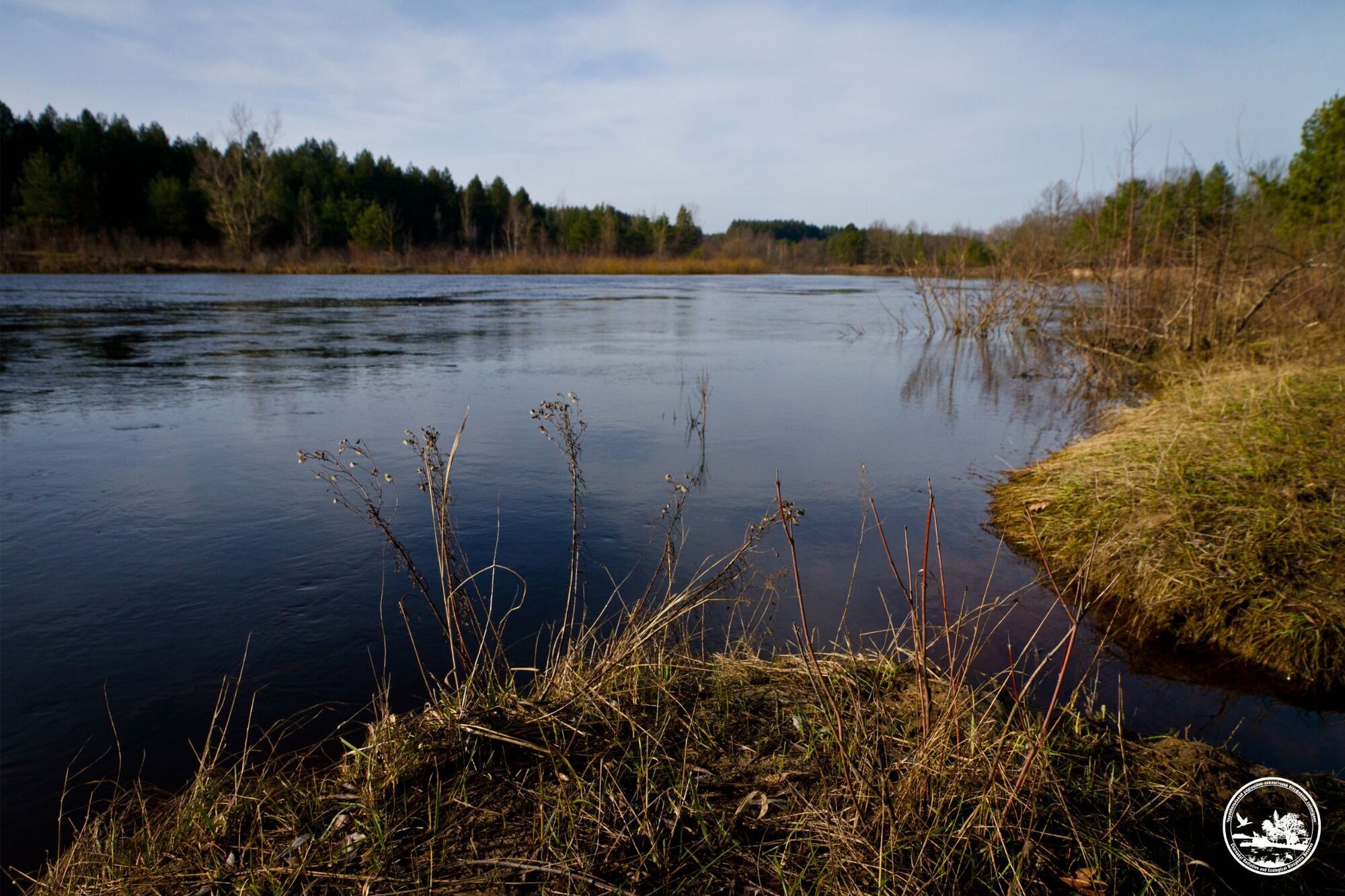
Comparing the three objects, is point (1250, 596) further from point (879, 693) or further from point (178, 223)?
point (178, 223)

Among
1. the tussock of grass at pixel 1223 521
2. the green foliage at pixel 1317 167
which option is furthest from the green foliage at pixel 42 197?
the green foliage at pixel 1317 167

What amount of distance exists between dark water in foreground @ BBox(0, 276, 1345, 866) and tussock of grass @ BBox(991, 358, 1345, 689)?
0.43 metres

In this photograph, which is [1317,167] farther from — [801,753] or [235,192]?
[235,192]

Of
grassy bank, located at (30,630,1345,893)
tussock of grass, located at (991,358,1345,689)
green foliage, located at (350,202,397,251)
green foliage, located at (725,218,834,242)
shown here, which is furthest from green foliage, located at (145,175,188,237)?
green foliage, located at (725,218,834,242)

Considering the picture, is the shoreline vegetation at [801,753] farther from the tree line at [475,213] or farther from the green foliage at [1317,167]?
the green foliage at [1317,167]

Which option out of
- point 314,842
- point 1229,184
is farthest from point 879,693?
point 1229,184

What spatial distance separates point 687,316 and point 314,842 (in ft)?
72.5

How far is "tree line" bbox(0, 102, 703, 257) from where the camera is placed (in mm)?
47688

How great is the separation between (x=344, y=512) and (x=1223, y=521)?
595 centimetres

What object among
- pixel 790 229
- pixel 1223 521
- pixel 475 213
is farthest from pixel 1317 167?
pixel 790 229

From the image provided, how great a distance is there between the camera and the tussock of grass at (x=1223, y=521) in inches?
161

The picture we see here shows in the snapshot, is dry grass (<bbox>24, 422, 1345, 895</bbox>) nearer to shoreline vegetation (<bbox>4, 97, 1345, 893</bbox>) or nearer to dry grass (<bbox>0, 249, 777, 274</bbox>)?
shoreline vegetation (<bbox>4, 97, 1345, 893</bbox>)

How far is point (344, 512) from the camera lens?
5.83 meters

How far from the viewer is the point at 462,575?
447 cm
